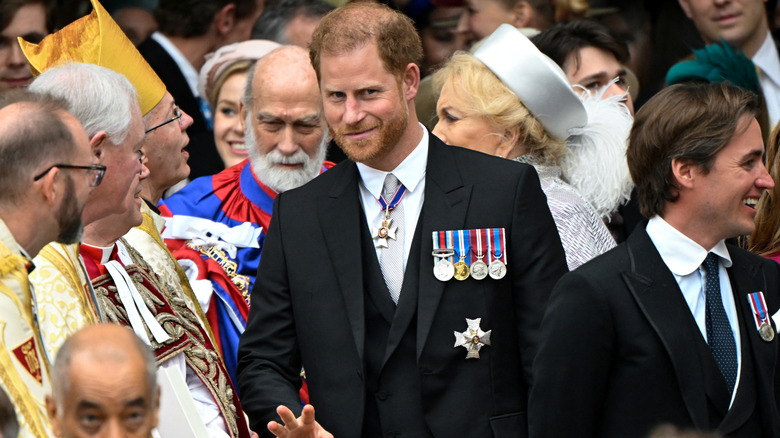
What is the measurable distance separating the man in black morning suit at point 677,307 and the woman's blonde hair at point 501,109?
123cm

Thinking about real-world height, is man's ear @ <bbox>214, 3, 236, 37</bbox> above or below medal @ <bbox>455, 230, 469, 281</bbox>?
above

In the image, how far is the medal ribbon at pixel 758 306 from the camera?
148 inches

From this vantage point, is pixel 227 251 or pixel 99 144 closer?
pixel 99 144

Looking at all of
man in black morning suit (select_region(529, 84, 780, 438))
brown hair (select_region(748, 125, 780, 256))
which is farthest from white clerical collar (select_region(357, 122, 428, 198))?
brown hair (select_region(748, 125, 780, 256))

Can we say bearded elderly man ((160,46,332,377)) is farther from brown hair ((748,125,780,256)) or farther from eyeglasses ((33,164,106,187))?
brown hair ((748,125,780,256))

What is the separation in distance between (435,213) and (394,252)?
19 centimetres

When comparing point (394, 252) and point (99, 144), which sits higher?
point (99, 144)

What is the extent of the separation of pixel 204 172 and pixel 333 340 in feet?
9.34

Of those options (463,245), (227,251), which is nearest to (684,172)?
(463,245)

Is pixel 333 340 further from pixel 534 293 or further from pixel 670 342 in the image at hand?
pixel 670 342

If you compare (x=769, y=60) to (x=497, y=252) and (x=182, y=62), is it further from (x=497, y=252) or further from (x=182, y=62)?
(x=497, y=252)

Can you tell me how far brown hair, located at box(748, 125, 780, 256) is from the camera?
15.0 feet

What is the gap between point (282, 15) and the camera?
7.21m

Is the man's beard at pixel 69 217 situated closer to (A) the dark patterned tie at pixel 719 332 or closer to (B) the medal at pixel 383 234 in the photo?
(B) the medal at pixel 383 234
